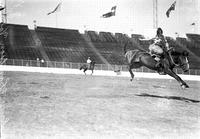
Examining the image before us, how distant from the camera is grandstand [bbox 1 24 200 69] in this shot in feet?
147

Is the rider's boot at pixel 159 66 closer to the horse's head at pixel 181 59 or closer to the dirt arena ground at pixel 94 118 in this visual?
the horse's head at pixel 181 59

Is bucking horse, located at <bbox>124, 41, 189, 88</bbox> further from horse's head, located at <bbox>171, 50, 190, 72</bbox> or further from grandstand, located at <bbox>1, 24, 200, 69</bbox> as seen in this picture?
grandstand, located at <bbox>1, 24, 200, 69</bbox>

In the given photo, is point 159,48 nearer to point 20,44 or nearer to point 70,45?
point 20,44

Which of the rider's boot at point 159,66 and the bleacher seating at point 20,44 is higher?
the bleacher seating at point 20,44

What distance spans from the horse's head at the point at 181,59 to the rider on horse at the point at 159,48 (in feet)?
1.11

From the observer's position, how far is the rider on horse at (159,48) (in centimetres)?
1106

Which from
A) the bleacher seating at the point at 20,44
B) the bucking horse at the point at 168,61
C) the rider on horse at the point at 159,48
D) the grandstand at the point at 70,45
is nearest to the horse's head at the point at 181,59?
the bucking horse at the point at 168,61

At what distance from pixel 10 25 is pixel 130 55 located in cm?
4440

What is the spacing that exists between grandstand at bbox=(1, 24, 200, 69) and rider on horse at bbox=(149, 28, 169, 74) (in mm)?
30417

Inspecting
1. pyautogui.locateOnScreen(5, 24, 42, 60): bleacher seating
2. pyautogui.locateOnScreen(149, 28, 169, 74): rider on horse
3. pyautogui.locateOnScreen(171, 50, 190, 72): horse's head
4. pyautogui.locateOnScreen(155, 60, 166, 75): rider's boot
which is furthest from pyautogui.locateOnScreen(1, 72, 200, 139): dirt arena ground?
pyautogui.locateOnScreen(5, 24, 42, 60): bleacher seating

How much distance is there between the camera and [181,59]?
35.8 ft

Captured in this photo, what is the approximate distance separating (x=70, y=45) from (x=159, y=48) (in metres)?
41.2

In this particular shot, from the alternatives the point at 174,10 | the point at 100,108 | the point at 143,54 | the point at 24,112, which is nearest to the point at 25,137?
the point at 24,112

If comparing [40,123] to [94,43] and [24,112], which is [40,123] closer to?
[24,112]
